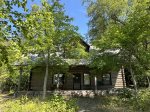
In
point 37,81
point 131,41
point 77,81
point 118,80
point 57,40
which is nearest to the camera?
point 131,41

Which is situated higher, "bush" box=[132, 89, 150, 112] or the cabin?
the cabin

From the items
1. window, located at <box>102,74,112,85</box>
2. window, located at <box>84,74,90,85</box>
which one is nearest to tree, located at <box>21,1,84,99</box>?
window, located at <box>84,74,90,85</box>

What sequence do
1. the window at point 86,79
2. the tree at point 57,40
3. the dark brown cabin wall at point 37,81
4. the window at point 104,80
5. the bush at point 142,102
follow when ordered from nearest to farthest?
the bush at point 142,102 < the tree at point 57,40 < the window at point 104,80 < the dark brown cabin wall at point 37,81 < the window at point 86,79

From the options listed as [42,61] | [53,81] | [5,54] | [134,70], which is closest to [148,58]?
[134,70]

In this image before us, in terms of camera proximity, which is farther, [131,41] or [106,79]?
[106,79]

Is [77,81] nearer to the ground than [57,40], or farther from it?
nearer to the ground

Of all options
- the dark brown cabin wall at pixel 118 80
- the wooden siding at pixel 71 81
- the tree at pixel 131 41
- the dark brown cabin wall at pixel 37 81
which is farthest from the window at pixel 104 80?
the tree at pixel 131 41

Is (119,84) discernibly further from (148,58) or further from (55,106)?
(55,106)

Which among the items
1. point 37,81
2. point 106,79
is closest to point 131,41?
point 106,79

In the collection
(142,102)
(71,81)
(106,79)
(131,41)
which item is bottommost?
(142,102)

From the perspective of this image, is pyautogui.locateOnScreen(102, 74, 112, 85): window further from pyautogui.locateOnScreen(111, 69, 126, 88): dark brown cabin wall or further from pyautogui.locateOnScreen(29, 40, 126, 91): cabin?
pyautogui.locateOnScreen(111, 69, 126, 88): dark brown cabin wall

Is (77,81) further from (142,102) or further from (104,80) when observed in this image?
(142,102)

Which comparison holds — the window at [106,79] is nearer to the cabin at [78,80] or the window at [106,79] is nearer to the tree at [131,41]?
the cabin at [78,80]

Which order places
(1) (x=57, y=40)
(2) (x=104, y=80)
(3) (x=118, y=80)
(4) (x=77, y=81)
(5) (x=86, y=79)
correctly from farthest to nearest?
(5) (x=86, y=79) < (4) (x=77, y=81) < (2) (x=104, y=80) < (3) (x=118, y=80) < (1) (x=57, y=40)
